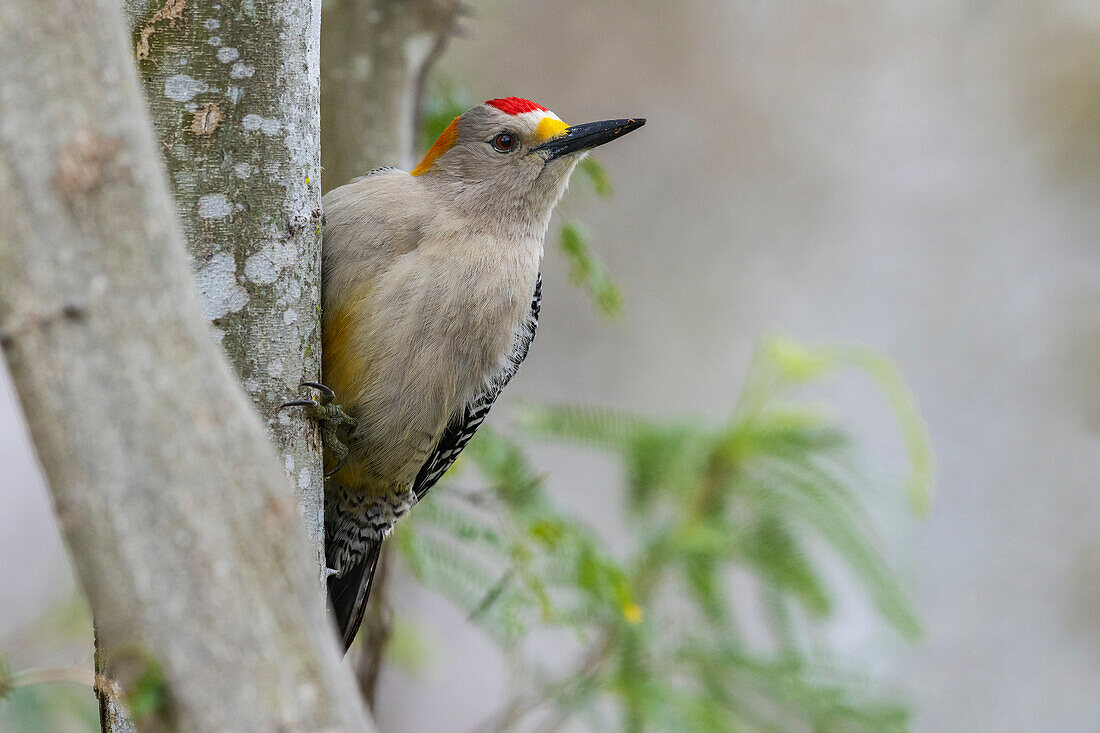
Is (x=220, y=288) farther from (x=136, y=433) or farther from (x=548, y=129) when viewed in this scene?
(x=548, y=129)

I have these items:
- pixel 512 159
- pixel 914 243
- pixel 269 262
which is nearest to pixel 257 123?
pixel 269 262

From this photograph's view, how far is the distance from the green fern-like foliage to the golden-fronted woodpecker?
379 mm

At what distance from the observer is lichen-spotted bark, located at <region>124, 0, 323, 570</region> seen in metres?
1.98

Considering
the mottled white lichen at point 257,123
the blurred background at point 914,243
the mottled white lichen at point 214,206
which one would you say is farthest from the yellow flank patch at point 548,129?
the blurred background at point 914,243

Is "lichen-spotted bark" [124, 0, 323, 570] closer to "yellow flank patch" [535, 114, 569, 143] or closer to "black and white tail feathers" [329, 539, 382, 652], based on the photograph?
"black and white tail feathers" [329, 539, 382, 652]

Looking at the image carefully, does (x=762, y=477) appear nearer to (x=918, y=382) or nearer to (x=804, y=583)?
(x=804, y=583)

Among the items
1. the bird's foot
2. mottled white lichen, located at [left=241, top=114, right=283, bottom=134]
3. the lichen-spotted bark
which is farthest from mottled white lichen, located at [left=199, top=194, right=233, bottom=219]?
the bird's foot

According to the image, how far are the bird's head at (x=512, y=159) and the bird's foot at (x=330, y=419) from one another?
0.70m

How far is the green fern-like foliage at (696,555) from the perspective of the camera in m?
3.22

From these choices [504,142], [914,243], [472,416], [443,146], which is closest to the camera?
[472,416]

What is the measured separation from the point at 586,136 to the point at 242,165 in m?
1.19

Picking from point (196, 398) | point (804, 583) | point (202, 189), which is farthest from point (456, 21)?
point (196, 398)

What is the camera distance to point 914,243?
870cm

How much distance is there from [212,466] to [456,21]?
8.64ft
